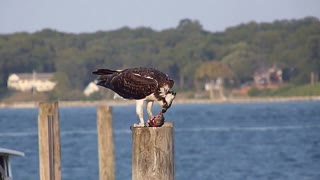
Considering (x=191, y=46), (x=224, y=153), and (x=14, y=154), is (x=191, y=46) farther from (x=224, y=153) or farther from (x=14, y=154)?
(x=14, y=154)

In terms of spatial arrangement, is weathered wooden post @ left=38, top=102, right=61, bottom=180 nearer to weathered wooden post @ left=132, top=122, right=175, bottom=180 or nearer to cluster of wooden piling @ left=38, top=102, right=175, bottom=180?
cluster of wooden piling @ left=38, top=102, right=175, bottom=180

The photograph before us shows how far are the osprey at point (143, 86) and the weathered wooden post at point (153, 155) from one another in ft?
2.00

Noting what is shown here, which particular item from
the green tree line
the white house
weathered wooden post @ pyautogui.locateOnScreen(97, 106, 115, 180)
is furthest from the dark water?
the green tree line

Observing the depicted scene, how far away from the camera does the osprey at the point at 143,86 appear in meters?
Answer: 14.2

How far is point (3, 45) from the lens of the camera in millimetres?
161125

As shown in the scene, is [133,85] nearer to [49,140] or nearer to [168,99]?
[168,99]

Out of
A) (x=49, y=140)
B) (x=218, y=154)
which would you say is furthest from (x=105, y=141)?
(x=218, y=154)

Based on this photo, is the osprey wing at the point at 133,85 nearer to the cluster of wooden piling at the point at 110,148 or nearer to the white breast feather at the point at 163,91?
the white breast feather at the point at 163,91

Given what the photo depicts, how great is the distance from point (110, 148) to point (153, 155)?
11972mm

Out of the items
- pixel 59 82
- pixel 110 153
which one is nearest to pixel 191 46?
pixel 59 82

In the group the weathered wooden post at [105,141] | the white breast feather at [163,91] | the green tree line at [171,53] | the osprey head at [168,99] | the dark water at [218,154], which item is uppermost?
the green tree line at [171,53]

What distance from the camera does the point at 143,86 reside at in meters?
14.3

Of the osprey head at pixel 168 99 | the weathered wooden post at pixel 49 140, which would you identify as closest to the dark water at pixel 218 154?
the weathered wooden post at pixel 49 140

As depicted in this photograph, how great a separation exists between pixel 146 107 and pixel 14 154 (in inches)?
276
